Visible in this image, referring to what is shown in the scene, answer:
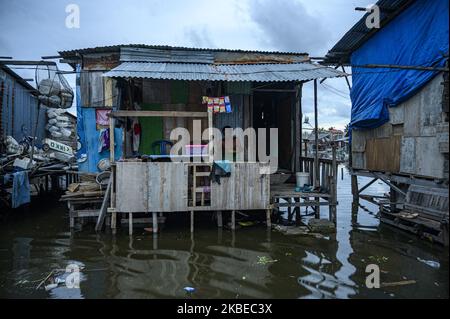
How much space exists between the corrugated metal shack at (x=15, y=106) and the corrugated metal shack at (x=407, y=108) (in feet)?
46.7

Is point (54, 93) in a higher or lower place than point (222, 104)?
higher

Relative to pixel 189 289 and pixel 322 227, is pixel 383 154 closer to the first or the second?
pixel 322 227

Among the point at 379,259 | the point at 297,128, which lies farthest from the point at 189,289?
the point at 297,128

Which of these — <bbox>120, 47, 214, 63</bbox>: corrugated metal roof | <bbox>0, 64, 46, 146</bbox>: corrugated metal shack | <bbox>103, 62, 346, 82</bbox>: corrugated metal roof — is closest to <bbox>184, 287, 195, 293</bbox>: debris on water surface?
<bbox>103, 62, 346, 82</bbox>: corrugated metal roof

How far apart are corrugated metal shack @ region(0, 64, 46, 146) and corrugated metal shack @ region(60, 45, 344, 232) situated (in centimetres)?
571

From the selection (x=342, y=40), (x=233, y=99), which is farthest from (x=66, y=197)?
(x=342, y=40)

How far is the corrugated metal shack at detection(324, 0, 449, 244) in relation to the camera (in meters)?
8.03

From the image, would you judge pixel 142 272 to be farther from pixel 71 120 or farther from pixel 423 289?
pixel 71 120

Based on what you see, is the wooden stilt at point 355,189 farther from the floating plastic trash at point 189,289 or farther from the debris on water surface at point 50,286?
the debris on water surface at point 50,286

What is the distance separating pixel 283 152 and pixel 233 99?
122 inches

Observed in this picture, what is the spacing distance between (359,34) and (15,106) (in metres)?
16.8

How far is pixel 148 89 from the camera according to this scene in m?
11.1

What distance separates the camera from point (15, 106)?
17203 mm
